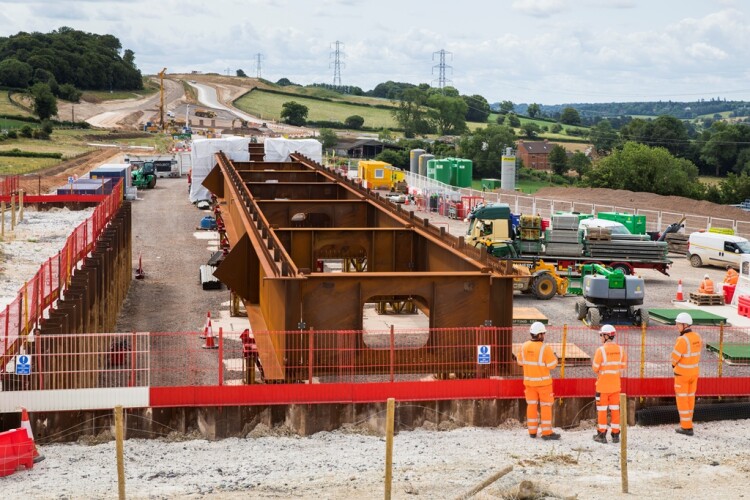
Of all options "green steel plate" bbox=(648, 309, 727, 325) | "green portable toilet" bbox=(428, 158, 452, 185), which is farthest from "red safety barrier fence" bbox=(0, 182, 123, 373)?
"green portable toilet" bbox=(428, 158, 452, 185)

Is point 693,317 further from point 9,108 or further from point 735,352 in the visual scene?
point 9,108

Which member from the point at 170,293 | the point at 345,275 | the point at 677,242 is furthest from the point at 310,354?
the point at 677,242

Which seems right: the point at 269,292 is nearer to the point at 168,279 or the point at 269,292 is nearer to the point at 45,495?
the point at 45,495

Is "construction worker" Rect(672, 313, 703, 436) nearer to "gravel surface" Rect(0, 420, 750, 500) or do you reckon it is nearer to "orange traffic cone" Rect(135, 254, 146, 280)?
"gravel surface" Rect(0, 420, 750, 500)

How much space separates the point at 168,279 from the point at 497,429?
18.1m

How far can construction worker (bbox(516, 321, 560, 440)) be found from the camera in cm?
1438

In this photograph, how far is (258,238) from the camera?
1811 centimetres

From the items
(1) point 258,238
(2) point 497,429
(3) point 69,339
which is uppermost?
(1) point 258,238

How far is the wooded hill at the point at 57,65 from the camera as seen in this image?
164 m

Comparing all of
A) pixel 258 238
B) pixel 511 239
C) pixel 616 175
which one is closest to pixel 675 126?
pixel 616 175

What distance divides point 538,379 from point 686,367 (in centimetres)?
222

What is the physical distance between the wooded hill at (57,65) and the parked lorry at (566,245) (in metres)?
144

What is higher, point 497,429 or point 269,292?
point 269,292

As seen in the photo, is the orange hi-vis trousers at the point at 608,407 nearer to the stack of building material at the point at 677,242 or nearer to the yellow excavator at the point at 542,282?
the yellow excavator at the point at 542,282
